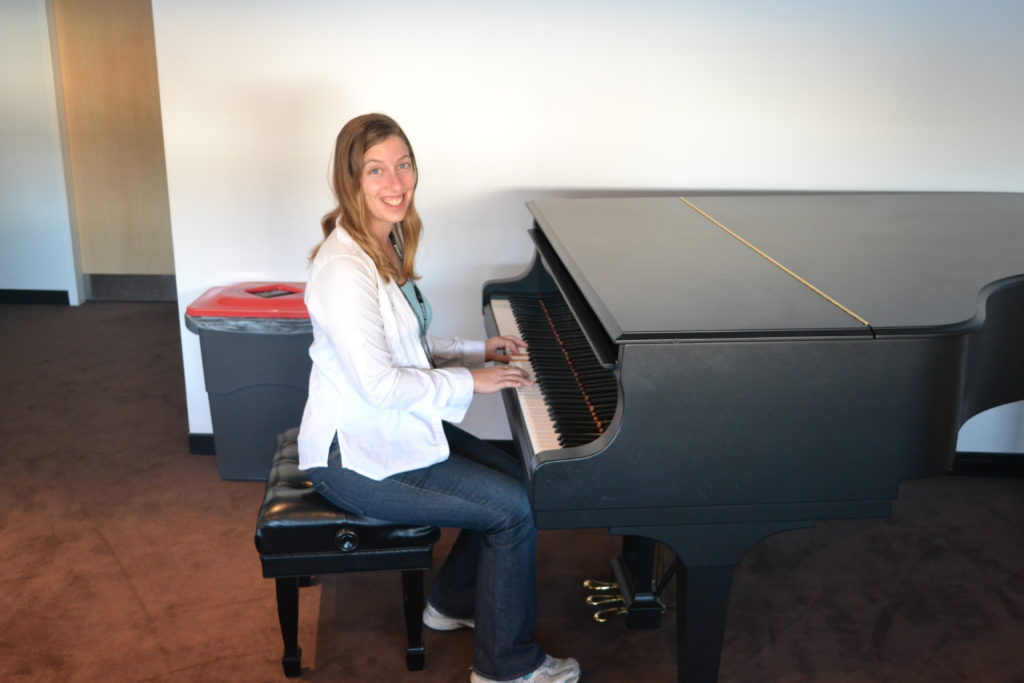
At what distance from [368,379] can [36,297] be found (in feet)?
13.8

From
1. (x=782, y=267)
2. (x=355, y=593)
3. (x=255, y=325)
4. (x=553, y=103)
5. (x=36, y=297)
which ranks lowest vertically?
(x=355, y=593)

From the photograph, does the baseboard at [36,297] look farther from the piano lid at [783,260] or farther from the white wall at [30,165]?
the piano lid at [783,260]

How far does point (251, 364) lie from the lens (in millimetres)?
3426

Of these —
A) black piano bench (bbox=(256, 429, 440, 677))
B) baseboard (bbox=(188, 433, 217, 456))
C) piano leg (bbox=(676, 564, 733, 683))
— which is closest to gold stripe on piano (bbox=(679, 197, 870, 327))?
piano leg (bbox=(676, 564, 733, 683))

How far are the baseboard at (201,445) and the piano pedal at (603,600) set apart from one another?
5.38 ft

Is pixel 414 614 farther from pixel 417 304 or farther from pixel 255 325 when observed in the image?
pixel 255 325

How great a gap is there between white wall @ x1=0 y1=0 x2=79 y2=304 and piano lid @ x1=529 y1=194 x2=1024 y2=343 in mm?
3517

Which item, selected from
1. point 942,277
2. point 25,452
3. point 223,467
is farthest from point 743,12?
point 25,452

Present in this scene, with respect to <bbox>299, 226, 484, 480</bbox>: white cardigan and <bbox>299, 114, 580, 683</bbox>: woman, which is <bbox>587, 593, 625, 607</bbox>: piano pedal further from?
<bbox>299, 226, 484, 480</bbox>: white cardigan

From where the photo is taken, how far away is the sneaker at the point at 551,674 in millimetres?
2467

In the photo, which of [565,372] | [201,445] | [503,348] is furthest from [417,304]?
[201,445]

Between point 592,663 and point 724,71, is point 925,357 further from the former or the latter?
point 724,71

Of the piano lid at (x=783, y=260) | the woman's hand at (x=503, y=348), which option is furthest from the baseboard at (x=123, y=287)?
the woman's hand at (x=503, y=348)

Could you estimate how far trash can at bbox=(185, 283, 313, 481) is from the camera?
3365 mm
